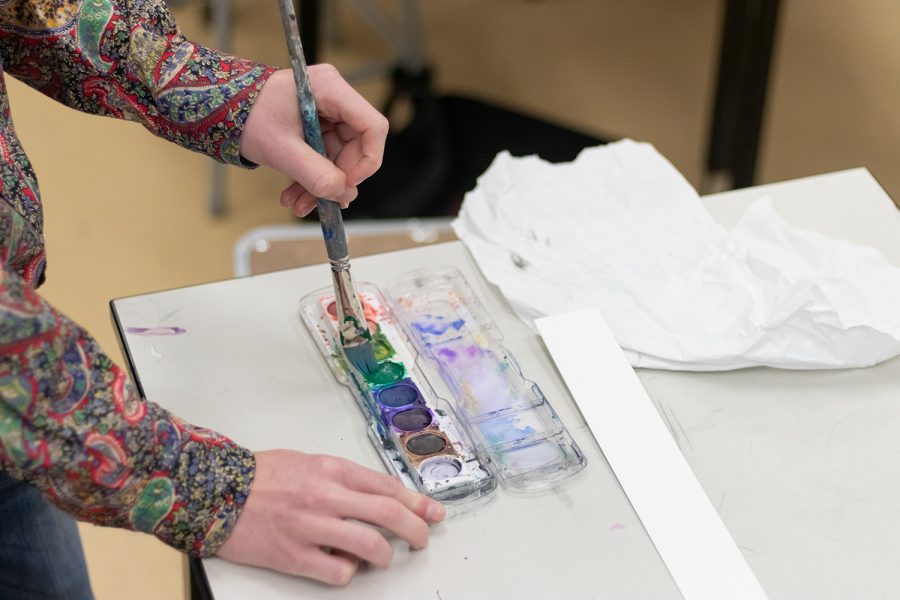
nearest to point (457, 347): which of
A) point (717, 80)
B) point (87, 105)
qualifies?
point (87, 105)

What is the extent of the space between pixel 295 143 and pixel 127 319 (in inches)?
8.8

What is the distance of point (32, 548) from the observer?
97 centimetres

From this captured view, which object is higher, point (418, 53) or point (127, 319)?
point (127, 319)

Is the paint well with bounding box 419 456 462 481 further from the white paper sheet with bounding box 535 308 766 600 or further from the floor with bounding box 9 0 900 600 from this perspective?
the floor with bounding box 9 0 900 600

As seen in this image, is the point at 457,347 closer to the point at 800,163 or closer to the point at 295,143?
the point at 295,143

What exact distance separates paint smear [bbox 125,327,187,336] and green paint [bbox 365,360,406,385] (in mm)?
171

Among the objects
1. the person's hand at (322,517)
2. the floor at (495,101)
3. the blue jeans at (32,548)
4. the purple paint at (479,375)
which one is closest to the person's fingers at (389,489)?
the person's hand at (322,517)

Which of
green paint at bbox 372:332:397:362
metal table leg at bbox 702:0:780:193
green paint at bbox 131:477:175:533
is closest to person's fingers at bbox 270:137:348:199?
green paint at bbox 372:332:397:362

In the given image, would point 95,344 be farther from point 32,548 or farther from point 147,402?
point 32,548

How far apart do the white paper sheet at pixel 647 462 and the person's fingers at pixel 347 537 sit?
195mm

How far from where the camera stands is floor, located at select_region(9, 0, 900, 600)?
1.95 m

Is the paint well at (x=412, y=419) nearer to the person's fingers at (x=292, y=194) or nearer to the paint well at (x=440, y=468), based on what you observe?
the paint well at (x=440, y=468)

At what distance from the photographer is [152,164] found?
7.36ft

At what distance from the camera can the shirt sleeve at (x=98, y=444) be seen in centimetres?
65
